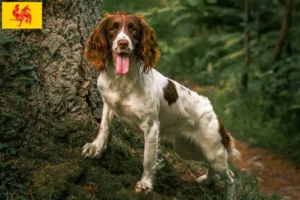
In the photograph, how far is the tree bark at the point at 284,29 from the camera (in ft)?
29.6

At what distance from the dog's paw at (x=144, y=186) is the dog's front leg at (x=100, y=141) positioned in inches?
17.4

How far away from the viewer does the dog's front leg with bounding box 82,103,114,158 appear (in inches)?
169

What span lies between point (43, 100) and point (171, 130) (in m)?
1.28

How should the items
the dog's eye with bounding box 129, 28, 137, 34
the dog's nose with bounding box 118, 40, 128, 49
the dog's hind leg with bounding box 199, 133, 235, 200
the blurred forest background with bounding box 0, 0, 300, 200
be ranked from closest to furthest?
the dog's nose with bounding box 118, 40, 128, 49, the dog's eye with bounding box 129, 28, 137, 34, the blurred forest background with bounding box 0, 0, 300, 200, the dog's hind leg with bounding box 199, 133, 235, 200

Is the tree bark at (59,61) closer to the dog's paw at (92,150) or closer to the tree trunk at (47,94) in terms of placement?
the tree trunk at (47,94)

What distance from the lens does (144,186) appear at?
165 inches

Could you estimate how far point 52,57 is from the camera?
4.34 m

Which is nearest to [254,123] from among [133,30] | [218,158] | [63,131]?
[218,158]

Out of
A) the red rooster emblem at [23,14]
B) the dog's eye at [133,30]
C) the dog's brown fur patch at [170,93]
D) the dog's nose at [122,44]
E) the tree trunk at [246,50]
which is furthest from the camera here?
the tree trunk at [246,50]

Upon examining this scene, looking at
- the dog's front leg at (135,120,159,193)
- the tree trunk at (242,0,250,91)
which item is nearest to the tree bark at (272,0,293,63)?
the tree trunk at (242,0,250,91)

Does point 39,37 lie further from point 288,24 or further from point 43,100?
point 288,24

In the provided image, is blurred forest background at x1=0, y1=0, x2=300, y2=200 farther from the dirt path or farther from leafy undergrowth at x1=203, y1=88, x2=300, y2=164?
leafy undergrowth at x1=203, y1=88, x2=300, y2=164

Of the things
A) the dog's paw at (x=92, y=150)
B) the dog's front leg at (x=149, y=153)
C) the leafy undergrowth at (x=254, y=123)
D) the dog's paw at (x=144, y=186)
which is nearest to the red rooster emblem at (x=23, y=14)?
the dog's paw at (x=92, y=150)

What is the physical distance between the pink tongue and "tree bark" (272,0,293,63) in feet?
19.7
